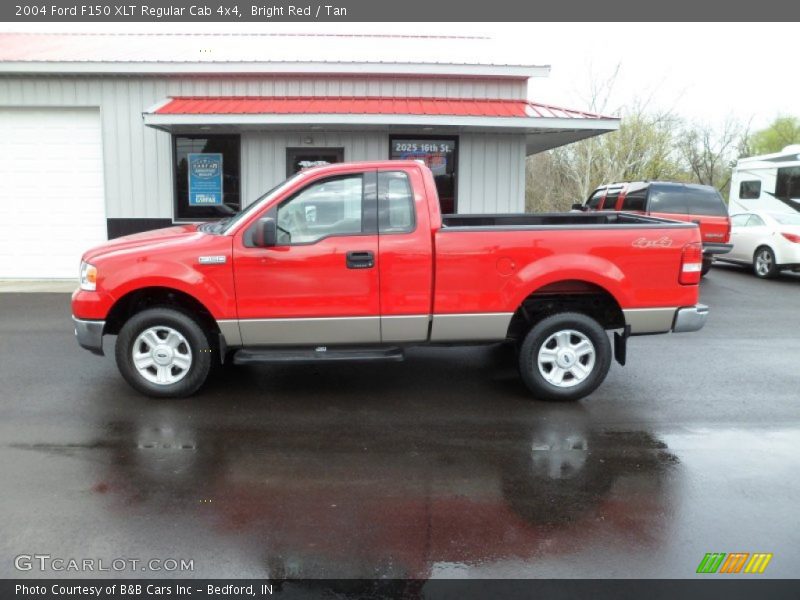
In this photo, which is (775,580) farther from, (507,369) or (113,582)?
(507,369)

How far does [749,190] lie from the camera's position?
1938 cm

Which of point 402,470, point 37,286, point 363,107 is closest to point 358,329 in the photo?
point 402,470

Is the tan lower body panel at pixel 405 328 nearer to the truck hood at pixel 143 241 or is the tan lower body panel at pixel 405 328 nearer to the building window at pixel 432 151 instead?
the truck hood at pixel 143 241

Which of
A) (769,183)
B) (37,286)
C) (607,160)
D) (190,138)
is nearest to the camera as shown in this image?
(37,286)

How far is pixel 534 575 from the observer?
3.37 metres

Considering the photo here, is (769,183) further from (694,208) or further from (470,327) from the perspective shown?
(470,327)

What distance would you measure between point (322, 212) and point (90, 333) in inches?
90.2

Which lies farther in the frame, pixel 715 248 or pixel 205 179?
pixel 715 248

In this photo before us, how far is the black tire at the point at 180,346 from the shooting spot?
596 centimetres

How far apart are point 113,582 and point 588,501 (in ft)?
8.86

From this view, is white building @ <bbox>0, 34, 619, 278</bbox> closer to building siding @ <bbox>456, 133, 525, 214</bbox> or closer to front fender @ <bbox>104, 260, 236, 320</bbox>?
building siding @ <bbox>456, 133, 525, 214</bbox>

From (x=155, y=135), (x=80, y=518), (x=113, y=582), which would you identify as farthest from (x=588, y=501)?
(x=155, y=135)

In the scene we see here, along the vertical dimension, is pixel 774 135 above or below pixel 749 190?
above

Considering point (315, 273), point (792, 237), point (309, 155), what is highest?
point (309, 155)
